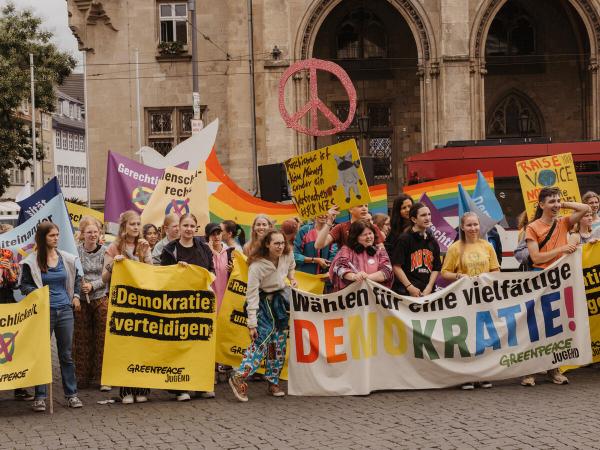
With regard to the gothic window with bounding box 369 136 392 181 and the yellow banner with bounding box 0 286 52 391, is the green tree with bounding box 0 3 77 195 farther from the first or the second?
the yellow banner with bounding box 0 286 52 391

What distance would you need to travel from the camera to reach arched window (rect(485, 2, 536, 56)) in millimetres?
36750

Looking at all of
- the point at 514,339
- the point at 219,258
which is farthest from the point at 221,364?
the point at 514,339

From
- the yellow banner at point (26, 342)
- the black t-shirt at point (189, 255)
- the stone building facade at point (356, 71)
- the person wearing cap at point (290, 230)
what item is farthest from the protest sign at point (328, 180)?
the stone building facade at point (356, 71)

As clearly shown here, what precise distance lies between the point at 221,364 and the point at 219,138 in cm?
2406

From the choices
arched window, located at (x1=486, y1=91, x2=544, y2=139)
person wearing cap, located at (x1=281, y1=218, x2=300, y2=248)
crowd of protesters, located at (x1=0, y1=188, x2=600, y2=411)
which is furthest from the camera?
arched window, located at (x1=486, y1=91, x2=544, y2=139)

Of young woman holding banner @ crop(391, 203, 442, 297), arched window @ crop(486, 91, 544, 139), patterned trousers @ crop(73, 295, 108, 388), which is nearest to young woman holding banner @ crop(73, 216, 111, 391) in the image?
patterned trousers @ crop(73, 295, 108, 388)

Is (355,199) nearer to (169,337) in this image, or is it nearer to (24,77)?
(169,337)

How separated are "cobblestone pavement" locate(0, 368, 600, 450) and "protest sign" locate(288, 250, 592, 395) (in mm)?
192

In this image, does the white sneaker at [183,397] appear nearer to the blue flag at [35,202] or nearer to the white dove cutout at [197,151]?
the blue flag at [35,202]

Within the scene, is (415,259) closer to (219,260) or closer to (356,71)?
(219,260)

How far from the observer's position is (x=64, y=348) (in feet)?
32.9

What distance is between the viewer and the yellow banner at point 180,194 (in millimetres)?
13609

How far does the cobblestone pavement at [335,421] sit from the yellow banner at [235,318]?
2.57 ft

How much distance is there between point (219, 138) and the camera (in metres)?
35.0
